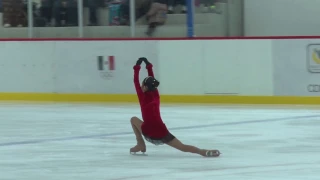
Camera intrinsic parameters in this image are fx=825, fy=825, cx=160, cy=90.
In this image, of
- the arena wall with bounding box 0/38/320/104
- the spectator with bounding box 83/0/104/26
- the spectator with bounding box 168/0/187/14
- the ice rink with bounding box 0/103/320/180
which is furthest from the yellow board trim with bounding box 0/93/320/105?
the spectator with bounding box 168/0/187/14

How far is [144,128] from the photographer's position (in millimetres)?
8305

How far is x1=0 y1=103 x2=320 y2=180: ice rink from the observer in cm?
753

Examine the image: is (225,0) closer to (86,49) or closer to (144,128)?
(86,49)

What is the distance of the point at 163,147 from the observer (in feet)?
30.5

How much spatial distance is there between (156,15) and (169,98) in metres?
2.94

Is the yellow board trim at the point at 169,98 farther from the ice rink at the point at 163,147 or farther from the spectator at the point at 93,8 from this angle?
the spectator at the point at 93,8

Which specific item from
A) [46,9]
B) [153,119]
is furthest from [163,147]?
[46,9]

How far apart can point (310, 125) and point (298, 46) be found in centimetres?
275

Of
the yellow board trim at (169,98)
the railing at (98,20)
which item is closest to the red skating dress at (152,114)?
the yellow board trim at (169,98)

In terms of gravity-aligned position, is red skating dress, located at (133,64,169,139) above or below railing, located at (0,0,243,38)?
below

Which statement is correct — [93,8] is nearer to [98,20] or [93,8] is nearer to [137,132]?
[98,20]

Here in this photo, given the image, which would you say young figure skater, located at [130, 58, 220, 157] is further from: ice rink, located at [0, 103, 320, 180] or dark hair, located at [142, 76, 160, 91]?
ice rink, located at [0, 103, 320, 180]

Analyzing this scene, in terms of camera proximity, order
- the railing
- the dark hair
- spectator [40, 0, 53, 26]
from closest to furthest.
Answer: the dark hair → the railing → spectator [40, 0, 53, 26]

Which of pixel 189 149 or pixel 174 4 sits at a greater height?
pixel 174 4
